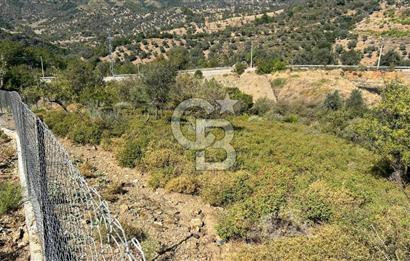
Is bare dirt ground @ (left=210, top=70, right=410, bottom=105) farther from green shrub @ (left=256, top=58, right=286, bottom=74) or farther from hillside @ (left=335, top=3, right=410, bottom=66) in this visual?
hillside @ (left=335, top=3, right=410, bottom=66)

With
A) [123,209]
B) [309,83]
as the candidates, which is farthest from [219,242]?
[309,83]

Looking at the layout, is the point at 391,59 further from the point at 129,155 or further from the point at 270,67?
the point at 129,155

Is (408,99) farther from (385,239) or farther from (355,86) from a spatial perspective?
(355,86)

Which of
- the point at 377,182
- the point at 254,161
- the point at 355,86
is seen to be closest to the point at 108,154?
the point at 254,161

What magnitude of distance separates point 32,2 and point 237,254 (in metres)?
166

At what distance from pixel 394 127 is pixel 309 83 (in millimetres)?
22960

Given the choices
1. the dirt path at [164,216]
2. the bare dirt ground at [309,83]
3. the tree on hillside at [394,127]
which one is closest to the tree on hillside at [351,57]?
the bare dirt ground at [309,83]

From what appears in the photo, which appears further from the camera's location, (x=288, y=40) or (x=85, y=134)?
(x=288, y=40)

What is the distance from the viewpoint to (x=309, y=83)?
34.0 meters

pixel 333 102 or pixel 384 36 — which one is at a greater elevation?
pixel 384 36

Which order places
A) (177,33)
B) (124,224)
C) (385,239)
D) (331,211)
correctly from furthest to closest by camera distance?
(177,33) → (331,211) → (124,224) → (385,239)

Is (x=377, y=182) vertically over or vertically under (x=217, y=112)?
under

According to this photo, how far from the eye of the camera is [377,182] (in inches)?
470

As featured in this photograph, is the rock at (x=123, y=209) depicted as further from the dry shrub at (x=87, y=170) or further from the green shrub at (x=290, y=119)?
the green shrub at (x=290, y=119)
